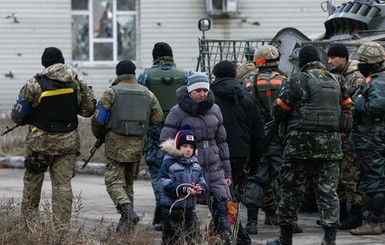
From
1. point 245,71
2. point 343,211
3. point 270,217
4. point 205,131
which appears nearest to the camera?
point 205,131

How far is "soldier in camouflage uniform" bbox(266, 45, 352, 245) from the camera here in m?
10.6

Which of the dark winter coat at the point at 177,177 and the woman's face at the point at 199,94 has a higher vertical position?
the woman's face at the point at 199,94

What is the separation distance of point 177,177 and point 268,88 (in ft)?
8.94

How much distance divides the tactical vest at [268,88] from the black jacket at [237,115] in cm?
117

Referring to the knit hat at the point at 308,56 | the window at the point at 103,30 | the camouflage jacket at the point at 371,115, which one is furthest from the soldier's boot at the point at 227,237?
the window at the point at 103,30

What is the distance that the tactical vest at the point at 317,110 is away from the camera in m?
10.6

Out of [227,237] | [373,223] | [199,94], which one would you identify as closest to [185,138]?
[199,94]

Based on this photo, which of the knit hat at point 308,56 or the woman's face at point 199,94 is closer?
the woman's face at point 199,94

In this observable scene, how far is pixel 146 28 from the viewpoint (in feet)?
85.1

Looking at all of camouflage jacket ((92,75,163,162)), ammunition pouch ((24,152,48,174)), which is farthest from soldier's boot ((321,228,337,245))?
ammunition pouch ((24,152,48,174))

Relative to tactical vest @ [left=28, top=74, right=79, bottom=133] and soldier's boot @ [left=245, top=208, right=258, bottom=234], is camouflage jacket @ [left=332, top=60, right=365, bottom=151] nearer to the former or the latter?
soldier's boot @ [left=245, top=208, right=258, bottom=234]

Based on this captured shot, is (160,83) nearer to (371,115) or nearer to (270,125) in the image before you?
(270,125)

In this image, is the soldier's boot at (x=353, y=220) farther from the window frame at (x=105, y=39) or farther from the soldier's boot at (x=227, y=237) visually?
the window frame at (x=105, y=39)

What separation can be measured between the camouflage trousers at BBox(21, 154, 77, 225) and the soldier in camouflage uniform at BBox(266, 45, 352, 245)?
88.1 inches
